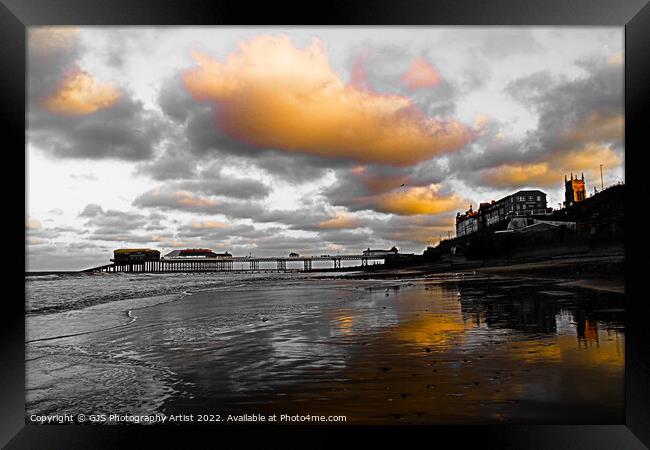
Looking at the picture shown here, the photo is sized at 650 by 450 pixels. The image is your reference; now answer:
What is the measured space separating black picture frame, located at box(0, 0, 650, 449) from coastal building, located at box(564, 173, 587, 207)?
3.95 m

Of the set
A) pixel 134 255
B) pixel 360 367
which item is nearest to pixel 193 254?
pixel 134 255

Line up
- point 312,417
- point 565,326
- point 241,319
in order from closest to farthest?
point 312,417, point 565,326, point 241,319

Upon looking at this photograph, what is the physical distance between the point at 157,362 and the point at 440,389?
3646mm

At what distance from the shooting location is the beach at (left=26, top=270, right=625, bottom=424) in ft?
13.8

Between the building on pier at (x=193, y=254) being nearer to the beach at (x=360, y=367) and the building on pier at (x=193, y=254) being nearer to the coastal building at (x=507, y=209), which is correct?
the beach at (x=360, y=367)

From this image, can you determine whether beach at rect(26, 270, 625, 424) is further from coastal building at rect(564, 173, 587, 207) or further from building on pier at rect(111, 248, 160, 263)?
coastal building at rect(564, 173, 587, 207)

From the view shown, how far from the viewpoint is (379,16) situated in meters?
4.83

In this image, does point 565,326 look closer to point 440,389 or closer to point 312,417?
point 440,389

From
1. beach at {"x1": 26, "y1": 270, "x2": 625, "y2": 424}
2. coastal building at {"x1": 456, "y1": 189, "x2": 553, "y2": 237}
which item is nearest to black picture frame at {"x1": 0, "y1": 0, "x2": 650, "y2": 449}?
beach at {"x1": 26, "y1": 270, "x2": 625, "y2": 424}

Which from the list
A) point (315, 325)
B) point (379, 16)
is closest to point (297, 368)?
point (315, 325)

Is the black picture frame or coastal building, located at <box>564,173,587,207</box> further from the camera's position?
coastal building, located at <box>564,173,587,207</box>

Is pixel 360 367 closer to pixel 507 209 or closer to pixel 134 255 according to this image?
pixel 134 255

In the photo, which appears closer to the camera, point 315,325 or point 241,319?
point 315,325

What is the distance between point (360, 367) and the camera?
4984 mm
